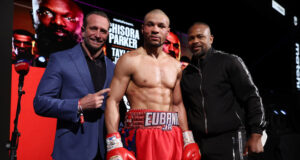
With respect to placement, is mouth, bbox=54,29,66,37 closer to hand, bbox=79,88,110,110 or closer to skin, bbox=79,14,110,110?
skin, bbox=79,14,110,110

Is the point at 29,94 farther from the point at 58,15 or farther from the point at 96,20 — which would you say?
the point at 96,20

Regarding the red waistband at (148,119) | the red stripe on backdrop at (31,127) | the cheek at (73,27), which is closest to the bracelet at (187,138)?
the red waistband at (148,119)

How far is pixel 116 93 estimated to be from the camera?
181 cm

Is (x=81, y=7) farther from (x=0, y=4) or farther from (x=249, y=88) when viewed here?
(x=249, y=88)

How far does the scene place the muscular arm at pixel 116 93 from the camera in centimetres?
176

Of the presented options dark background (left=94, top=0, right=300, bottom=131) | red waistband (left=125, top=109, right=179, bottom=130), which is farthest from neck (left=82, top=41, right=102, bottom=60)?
dark background (left=94, top=0, right=300, bottom=131)

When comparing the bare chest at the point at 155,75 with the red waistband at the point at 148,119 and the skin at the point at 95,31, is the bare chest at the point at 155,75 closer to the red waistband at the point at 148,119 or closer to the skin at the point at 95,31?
the red waistband at the point at 148,119

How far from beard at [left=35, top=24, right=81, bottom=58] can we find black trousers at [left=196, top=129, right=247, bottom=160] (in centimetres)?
182

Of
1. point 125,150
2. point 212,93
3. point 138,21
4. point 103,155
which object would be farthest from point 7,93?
point 138,21

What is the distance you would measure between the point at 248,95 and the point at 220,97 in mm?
226

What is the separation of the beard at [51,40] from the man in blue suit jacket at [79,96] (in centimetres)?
93

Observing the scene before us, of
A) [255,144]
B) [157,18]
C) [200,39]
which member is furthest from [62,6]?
[255,144]

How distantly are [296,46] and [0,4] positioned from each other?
23.6ft

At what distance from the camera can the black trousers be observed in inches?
85.4
